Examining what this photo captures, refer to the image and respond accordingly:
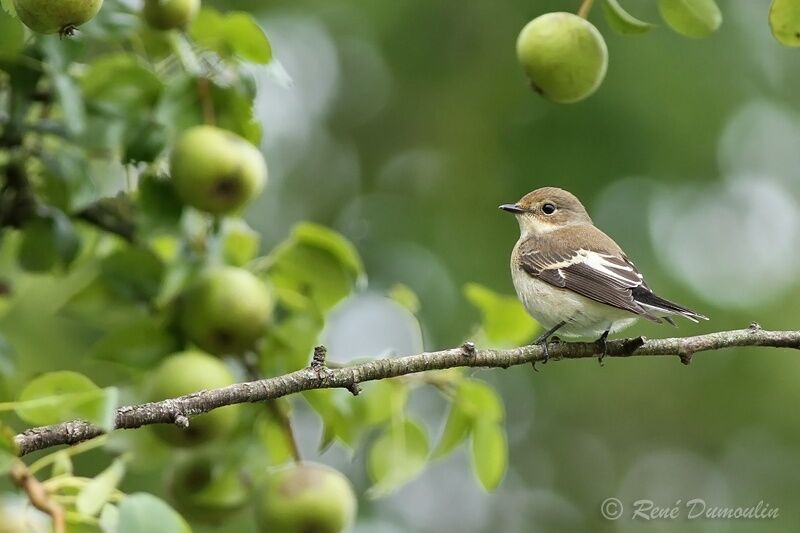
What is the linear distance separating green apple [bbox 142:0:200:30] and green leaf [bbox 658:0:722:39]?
1441mm

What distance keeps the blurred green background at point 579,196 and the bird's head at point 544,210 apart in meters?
1.58

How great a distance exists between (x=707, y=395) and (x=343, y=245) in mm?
5146

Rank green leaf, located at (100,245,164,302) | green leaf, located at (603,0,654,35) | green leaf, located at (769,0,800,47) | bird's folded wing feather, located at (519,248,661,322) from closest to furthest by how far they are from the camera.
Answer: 1. green leaf, located at (769,0,800,47)
2. green leaf, located at (603,0,654,35)
3. green leaf, located at (100,245,164,302)
4. bird's folded wing feather, located at (519,248,661,322)

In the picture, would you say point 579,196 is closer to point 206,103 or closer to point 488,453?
point 488,453

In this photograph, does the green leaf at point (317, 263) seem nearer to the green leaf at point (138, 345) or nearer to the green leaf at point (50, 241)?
the green leaf at point (138, 345)

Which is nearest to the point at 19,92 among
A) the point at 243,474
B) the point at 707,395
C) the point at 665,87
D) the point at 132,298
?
the point at 132,298

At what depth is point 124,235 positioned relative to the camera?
156 inches

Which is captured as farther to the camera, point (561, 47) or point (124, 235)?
point (124, 235)

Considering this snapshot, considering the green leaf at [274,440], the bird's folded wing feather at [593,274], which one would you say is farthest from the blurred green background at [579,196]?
the green leaf at [274,440]

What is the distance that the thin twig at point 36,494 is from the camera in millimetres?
2713

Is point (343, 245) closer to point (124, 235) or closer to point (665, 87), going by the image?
point (124, 235)

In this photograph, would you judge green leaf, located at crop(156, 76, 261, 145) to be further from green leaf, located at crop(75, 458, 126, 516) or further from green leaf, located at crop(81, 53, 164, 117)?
green leaf, located at crop(75, 458, 126, 516)

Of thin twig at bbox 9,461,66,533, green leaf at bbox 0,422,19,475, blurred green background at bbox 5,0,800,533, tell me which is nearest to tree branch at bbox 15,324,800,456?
Result: green leaf at bbox 0,422,19,475

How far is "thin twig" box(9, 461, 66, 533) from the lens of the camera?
2.71 m
